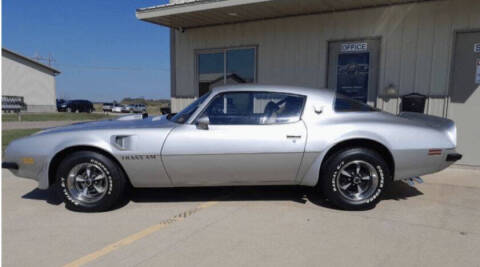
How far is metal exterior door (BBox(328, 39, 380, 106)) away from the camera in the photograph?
6293mm

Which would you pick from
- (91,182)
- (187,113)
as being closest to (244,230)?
(187,113)

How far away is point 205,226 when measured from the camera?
10.5ft

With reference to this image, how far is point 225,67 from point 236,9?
163cm

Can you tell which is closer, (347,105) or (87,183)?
(87,183)

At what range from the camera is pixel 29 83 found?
106 ft

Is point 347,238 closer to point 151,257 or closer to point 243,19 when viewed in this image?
point 151,257

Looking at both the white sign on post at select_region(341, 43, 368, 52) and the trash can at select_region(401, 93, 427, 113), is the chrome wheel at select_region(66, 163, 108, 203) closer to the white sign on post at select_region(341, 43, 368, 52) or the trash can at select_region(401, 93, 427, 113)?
the white sign on post at select_region(341, 43, 368, 52)

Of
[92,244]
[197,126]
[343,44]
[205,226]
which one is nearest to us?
[92,244]

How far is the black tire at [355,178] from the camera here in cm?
360

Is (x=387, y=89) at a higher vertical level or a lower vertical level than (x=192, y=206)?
higher

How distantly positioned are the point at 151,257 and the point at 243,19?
5.83 meters

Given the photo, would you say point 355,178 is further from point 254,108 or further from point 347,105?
point 254,108

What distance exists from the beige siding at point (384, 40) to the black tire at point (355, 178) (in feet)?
9.91

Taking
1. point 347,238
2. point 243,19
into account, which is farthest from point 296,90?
point 243,19
